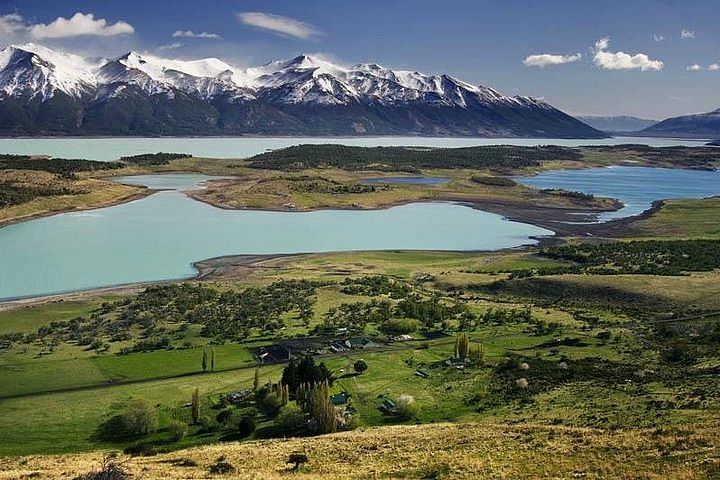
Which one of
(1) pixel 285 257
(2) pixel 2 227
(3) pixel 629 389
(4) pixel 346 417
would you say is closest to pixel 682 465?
(3) pixel 629 389

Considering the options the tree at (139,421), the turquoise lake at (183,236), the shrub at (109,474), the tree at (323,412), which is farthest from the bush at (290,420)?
the turquoise lake at (183,236)

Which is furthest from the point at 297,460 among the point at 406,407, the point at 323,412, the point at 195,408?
the point at 406,407

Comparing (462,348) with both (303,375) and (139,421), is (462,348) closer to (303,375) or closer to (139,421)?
(303,375)

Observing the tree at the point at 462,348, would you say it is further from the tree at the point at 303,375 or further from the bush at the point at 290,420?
the bush at the point at 290,420

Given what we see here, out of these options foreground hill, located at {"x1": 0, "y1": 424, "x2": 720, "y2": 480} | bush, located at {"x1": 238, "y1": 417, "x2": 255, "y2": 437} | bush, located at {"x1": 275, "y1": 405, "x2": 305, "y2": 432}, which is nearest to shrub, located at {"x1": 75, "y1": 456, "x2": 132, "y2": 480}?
foreground hill, located at {"x1": 0, "y1": 424, "x2": 720, "y2": 480}

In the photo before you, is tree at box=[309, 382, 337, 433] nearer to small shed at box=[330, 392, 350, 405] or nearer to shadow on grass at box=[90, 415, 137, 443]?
small shed at box=[330, 392, 350, 405]

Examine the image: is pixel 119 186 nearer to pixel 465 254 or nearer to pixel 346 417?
pixel 465 254
